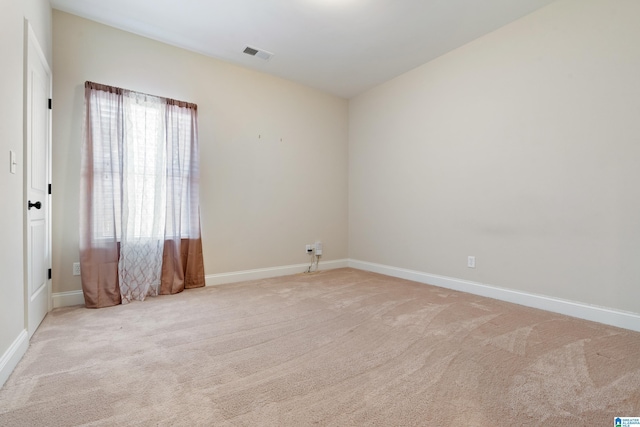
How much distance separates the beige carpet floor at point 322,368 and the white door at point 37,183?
252mm

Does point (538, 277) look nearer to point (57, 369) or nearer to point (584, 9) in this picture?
point (584, 9)

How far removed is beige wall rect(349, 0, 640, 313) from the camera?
233cm

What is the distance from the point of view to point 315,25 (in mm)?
2945

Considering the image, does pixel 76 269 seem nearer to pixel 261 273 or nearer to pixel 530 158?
pixel 261 273

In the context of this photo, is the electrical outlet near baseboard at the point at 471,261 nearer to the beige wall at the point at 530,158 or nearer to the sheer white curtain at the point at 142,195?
the beige wall at the point at 530,158

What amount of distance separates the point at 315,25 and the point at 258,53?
0.86m

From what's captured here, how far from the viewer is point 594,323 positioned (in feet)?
7.73

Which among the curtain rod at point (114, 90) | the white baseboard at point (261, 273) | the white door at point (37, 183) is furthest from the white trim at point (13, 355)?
the curtain rod at point (114, 90)

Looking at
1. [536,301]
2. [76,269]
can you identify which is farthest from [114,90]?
[536,301]

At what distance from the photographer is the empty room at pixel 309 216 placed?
1.50m

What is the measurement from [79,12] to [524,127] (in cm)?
439

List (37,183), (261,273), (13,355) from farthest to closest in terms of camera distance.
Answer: (261,273), (37,183), (13,355)

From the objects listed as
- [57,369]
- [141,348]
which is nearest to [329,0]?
[141,348]

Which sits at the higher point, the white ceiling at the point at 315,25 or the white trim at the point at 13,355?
the white ceiling at the point at 315,25
